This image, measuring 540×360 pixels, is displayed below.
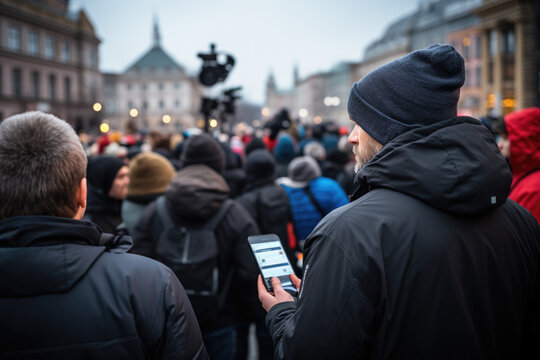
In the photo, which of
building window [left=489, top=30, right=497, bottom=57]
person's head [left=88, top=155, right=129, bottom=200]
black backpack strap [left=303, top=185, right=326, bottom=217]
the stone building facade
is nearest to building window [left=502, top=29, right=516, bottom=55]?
building window [left=489, top=30, right=497, bottom=57]

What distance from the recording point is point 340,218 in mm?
1581

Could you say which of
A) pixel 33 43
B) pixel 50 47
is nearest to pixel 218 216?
pixel 33 43

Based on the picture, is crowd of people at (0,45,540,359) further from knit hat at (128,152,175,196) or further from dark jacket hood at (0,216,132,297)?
knit hat at (128,152,175,196)

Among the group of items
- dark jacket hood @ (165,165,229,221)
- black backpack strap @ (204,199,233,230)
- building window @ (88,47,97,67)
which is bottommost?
black backpack strap @ (204,199,233,230)

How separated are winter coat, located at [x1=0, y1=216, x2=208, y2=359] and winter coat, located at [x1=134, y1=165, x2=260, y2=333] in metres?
1.76

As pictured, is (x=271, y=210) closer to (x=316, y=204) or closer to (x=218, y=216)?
(x=316, y=204)

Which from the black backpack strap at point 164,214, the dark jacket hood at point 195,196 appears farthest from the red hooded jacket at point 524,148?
the black backpack strap at point 164,214

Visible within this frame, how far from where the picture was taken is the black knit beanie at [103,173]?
3.94m

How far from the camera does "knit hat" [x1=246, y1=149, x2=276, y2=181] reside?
4758 millimetres

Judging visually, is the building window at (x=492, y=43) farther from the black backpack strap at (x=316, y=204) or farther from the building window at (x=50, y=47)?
the black backpack strap at (x=316, y=204)

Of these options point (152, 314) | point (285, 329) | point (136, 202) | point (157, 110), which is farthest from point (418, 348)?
point (157, 110)

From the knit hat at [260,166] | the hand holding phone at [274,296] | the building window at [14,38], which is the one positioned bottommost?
the hand holding phone at [274,296]

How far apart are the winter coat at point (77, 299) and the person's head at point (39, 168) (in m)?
0.07

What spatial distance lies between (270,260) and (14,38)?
11.5 m
